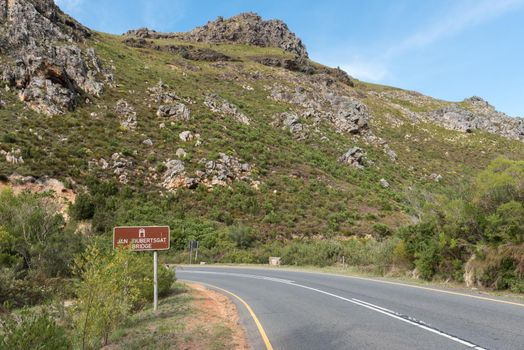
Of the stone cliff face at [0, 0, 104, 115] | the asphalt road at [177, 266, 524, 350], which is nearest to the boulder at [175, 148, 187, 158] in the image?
the stone cliff face at [0, 0, 104, 115]

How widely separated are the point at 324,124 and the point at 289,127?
7.34m

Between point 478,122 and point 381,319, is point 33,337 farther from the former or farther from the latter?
point 478,122

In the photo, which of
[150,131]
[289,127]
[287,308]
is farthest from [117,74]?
[287,308]

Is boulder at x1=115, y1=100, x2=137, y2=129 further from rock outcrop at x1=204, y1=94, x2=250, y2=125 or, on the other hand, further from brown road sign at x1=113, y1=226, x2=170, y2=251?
brown road sign at x1=113, y1=226, x2=170, y2=251

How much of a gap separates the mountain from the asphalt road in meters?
7.41

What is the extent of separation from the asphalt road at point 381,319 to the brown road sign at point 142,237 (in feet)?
9.74

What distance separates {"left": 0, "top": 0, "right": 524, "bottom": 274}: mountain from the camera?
1368 inches

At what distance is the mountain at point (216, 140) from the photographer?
3475 centimetres

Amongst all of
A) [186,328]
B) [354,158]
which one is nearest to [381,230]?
[354,158]

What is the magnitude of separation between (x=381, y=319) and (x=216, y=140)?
3902 centimetres

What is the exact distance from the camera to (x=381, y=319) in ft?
27.4

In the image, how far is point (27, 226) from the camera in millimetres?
17266

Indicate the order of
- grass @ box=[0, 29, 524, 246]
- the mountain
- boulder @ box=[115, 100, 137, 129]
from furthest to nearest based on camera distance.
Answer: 1. boulder @ box=[115, 100, 137, 129]
2. grass @ box=[0, 29, 524, 246]
3. the mountain

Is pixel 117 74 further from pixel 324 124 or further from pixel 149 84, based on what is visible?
pixel 324 124
